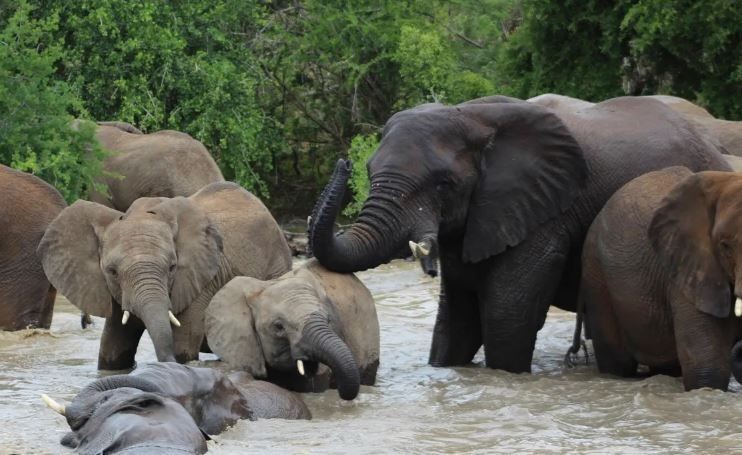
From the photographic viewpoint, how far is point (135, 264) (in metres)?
9.47

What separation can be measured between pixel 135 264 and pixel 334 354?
1.49 meters

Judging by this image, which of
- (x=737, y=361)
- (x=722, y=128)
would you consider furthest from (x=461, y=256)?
(x=722, y=128)

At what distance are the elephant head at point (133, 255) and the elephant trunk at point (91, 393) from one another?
1737 mm

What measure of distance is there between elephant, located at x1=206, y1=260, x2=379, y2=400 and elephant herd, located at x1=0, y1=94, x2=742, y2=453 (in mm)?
11

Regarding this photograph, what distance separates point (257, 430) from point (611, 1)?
10.6 meters

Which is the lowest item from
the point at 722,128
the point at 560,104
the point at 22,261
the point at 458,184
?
the point at 22,261

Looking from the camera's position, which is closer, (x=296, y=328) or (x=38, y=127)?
(x=296, y=328)

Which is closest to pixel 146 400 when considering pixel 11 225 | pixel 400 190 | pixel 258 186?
pixel 400 190

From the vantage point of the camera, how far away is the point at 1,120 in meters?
14.4

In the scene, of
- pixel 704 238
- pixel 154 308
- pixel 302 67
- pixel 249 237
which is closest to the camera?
pixel 704 238

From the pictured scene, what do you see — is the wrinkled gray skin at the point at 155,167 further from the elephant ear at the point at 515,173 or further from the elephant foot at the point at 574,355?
the elephant ear at the point at 515,173

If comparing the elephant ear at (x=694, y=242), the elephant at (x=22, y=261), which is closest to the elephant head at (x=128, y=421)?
the elephant ear at (x=694, y=242)

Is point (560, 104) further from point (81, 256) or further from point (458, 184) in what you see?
point (81, 256)

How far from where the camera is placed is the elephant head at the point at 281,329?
8664 millimetres
